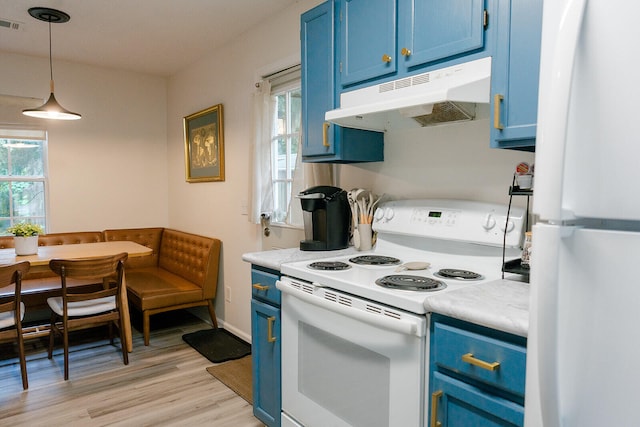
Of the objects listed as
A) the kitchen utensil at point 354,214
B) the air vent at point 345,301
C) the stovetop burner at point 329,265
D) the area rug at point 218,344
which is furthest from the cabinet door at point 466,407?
the area rug at point 218,344

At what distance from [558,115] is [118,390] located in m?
2.84

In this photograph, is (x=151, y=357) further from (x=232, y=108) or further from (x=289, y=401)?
(x=232, y=108)

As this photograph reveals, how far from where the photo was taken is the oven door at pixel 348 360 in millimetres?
1296

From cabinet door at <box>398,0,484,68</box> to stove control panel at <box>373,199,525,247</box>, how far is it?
62 centimetres

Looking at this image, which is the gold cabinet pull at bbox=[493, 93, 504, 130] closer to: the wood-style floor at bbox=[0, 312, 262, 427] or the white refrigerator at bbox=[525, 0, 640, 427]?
the white refrigerator at bbox=[525, 0, 640, 427]

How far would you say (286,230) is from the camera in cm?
296

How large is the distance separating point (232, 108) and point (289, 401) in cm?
245

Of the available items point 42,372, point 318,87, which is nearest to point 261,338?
point 318,87

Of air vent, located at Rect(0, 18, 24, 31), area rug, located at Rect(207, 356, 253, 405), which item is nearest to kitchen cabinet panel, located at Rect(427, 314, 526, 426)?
area rug, located at Rect(207, 356, 253, 405)

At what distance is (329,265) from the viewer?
179 cm

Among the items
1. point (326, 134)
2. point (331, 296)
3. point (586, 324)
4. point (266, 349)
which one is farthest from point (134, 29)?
point (586, 324)

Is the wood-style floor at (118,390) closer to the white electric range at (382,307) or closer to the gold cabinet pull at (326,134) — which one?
the white electric range at (382,307)

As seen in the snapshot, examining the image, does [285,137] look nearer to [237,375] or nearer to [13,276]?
[237,375]

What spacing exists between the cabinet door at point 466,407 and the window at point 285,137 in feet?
5.90
